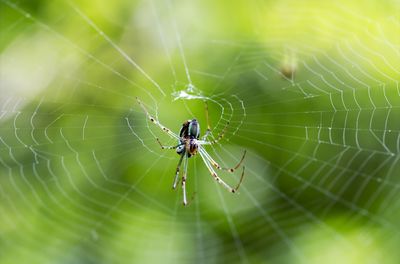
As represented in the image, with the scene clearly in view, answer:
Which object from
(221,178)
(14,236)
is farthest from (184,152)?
(14,236)

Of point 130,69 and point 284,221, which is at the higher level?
point 130,69

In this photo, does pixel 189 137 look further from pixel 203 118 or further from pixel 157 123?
pixel 157 123

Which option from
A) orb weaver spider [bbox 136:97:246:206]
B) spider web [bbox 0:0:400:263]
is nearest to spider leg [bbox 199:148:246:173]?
orb weaver spider [bbox 136:97:246:206]

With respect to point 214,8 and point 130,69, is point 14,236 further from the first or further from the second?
point 214,8

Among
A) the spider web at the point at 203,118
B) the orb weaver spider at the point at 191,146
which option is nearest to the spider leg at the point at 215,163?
the orb weaver spider at the point at 191,146

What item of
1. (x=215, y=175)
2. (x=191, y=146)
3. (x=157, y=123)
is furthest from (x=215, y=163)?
(x=157, y=123)

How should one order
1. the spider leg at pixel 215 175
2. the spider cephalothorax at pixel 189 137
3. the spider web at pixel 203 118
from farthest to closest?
the spider leg at pixel 215 175 < the spider cephalothorax at pixel 189 137 < the spider web at pixel 203 118

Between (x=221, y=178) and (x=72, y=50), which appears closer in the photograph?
(x=72, y=50)

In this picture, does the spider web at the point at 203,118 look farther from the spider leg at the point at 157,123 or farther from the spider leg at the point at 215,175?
the spider leg at the point at 215,175
